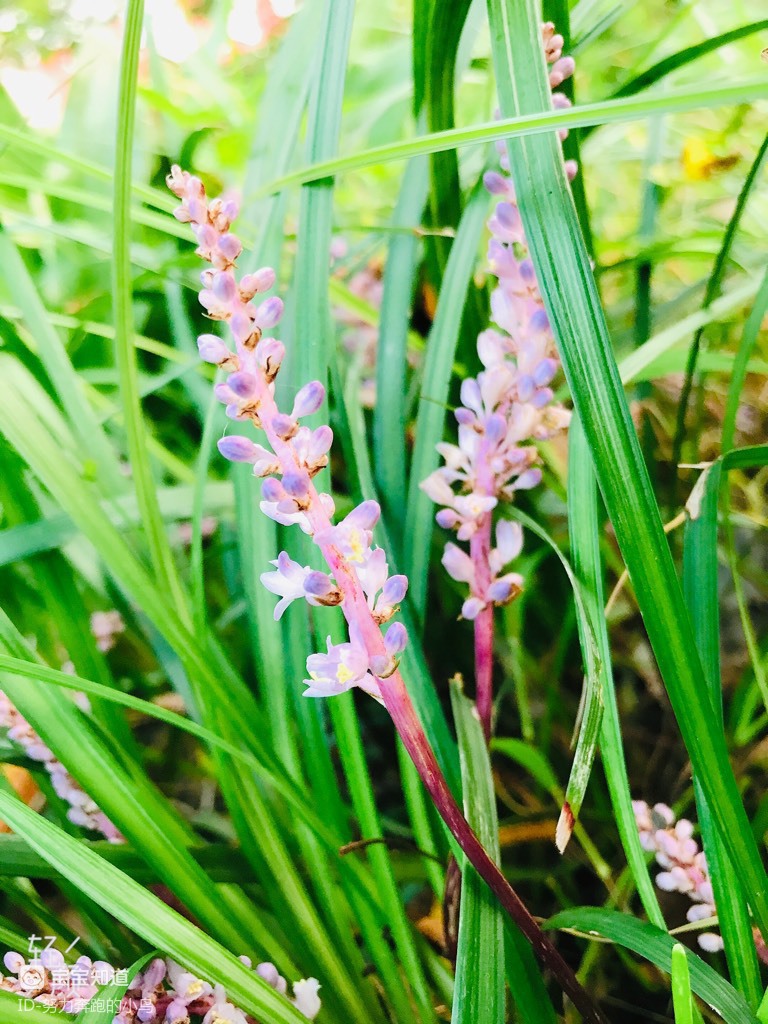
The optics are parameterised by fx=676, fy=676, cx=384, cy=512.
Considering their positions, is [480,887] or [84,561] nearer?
[480,887]

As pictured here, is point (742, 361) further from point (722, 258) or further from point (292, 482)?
point (292, 482)

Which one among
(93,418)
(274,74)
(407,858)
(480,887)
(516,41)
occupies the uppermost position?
(274,74)

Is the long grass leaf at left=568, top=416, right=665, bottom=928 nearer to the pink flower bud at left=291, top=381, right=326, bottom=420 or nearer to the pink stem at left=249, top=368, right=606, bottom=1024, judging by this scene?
the pink stem at left=249, top=368, right=606, bottom=1024

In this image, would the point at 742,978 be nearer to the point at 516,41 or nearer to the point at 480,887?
the point at 480,887

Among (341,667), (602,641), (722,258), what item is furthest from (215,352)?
(722,258)

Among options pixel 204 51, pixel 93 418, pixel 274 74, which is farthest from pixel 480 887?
pixel 204 51

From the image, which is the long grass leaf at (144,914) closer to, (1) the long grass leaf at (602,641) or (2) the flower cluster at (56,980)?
(2) the flower cluster at (56,980)

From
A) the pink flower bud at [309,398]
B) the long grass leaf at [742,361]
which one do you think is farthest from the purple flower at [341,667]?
the long grass leaf at [742,361]
